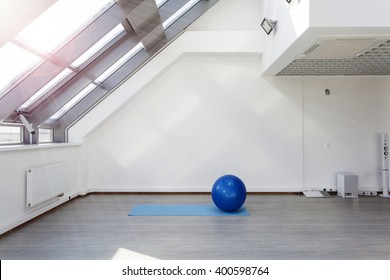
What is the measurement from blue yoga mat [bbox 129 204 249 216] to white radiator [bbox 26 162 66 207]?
1422mm

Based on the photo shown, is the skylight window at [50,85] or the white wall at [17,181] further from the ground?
the skylight window at [50,85]

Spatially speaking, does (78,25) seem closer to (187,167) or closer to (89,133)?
(89,133)

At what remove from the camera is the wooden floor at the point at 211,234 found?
3.68 meters

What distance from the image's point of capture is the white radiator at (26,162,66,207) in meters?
5.04

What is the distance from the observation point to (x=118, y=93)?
697cm

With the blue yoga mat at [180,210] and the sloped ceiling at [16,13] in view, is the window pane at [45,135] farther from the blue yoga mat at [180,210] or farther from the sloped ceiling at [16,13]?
the sloped ceiling at [16,13]

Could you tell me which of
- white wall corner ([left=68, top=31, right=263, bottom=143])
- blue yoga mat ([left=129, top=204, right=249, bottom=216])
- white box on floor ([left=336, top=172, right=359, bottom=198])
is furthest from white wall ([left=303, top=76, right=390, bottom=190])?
blue yoga mat ([left=129, top=204, right=249, bottom=216])

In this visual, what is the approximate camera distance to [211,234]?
4367mm

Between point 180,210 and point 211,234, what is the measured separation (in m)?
1.48

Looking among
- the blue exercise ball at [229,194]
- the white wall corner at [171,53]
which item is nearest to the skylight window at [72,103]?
the white wall corner at [171,53]

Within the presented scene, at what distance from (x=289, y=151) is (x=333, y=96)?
158 cm

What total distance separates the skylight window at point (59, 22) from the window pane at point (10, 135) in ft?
5.14

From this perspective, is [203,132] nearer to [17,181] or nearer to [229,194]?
[229,194]

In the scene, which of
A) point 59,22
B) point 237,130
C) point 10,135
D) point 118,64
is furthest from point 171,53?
point 10,135
